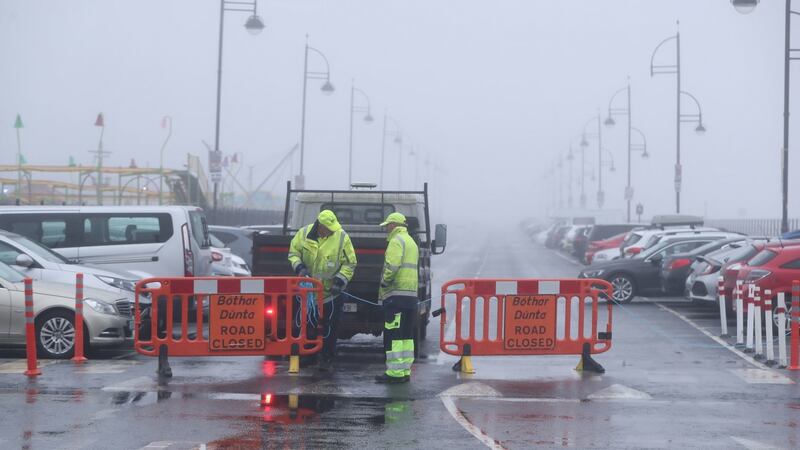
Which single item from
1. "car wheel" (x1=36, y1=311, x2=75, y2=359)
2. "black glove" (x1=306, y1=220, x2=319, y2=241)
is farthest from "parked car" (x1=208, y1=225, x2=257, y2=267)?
"black glove" (x1=306, y1=220, x2=319, y2=241)

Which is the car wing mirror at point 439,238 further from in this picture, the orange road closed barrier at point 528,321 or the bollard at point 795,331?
the bollard at point 795,331

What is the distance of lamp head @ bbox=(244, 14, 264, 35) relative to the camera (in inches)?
1312

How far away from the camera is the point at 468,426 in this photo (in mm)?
9570

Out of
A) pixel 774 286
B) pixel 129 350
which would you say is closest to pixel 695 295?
pixel 774 286

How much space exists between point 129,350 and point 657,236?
57.4 ft

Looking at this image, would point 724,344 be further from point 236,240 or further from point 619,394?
point 236,240

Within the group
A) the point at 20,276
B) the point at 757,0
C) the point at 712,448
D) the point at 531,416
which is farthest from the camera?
the point at 757,0

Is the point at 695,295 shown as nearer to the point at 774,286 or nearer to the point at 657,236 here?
the point at 774,286

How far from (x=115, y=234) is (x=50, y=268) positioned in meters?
3.99

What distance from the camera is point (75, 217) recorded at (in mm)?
18609

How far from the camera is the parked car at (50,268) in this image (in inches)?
→ 574

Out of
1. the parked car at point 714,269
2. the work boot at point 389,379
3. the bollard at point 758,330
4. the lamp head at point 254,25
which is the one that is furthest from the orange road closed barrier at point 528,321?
the lamp head at point 254,25

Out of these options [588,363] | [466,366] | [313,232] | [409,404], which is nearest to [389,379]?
[466,366]

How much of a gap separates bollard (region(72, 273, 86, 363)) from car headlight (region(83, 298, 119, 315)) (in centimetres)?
55
